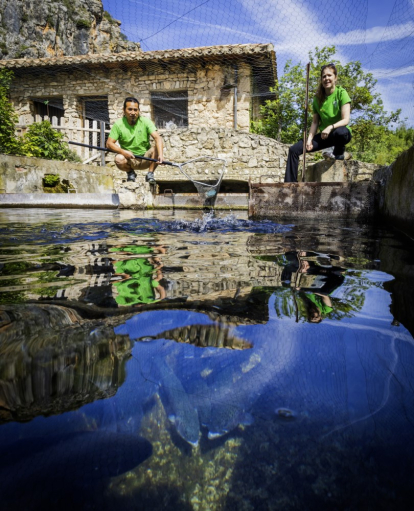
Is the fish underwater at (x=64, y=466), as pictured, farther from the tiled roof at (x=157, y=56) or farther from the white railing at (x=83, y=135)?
the tiled roof at (x=157, y=56)

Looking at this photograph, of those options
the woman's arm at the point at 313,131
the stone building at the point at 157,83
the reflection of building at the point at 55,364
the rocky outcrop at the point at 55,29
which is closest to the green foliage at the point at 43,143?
the stone building at the point at 157,83

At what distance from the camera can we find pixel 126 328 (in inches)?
31.3

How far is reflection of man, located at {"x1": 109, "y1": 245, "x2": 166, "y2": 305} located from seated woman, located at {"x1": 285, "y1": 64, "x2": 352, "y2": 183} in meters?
3.64

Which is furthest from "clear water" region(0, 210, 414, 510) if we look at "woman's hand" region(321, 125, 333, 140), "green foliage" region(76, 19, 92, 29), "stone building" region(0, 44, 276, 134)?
"green foliage" region(76, 19, 92, 29)

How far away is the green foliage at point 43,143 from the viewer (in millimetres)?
9377

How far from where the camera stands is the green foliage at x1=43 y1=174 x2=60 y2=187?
6766 millimetres

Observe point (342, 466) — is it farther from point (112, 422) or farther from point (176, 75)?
point (176, 75)

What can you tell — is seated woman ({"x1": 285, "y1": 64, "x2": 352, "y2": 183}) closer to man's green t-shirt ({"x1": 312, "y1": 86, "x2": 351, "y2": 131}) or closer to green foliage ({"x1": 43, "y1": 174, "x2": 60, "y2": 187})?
man's green t-shirt ({"x1": 312, "y1": 86, "x2": 351, "y2": 131})

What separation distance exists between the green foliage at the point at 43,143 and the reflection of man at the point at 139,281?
368 inches

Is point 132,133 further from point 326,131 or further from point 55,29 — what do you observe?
point 55,29

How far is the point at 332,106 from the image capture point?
4414 mm

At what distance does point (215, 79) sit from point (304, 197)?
32.2 feet

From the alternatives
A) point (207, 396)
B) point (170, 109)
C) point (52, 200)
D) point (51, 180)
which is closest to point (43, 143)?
point (51, 180)

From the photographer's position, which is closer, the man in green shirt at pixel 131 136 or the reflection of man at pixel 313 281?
the reflection of man at pixel 313 281
